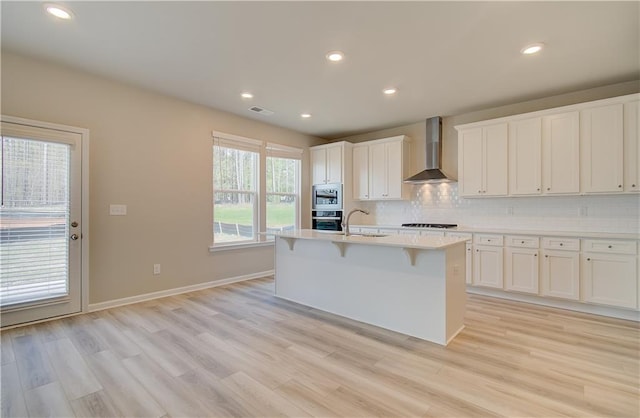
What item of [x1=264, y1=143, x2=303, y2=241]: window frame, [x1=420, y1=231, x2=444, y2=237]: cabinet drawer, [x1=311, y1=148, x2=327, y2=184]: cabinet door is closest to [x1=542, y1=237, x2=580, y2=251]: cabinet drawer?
[x1=420, y1=231, x2=444, y2=237]: cabinet drawer

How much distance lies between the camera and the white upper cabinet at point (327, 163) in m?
5.81

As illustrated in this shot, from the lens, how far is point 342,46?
2.82 metres

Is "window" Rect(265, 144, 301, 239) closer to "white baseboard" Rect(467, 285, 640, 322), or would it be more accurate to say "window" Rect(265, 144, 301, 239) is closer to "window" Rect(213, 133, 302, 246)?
"window" Rect(213, 133, 302, 246)

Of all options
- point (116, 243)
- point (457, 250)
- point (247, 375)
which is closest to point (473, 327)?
point (457, 250)

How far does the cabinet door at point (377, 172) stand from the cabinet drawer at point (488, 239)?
68.6 inches

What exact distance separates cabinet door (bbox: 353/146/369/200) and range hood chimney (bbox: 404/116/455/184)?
0.90m

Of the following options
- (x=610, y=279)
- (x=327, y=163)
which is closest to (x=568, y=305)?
A: (x=610, y=279)

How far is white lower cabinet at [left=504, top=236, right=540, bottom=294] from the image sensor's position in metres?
3.79

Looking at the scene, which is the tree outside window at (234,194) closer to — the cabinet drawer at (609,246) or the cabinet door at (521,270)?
the cabinet door at (521,270)

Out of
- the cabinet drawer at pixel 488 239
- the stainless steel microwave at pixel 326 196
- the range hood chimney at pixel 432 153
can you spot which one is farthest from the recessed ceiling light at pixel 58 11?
the cabinet drawer at pixel 488 239

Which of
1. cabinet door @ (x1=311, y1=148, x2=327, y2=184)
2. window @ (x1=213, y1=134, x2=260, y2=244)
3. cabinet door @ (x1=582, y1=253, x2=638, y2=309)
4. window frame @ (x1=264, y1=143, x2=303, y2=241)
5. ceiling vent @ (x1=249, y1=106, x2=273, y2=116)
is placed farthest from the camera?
cabinet door @ (x1=311, y1=148, x2=327, y2=184)

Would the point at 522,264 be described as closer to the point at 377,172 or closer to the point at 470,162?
the point at 470,162

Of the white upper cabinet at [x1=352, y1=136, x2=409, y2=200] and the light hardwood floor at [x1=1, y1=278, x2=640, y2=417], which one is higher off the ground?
the white upper cabinet at [x1=352, y1=136, x2=409, y2=200]

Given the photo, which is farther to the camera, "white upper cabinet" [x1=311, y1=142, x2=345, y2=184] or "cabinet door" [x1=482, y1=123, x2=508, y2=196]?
"white upper cabinet" [x1=311, y1=142, x2=345, y2=184]
